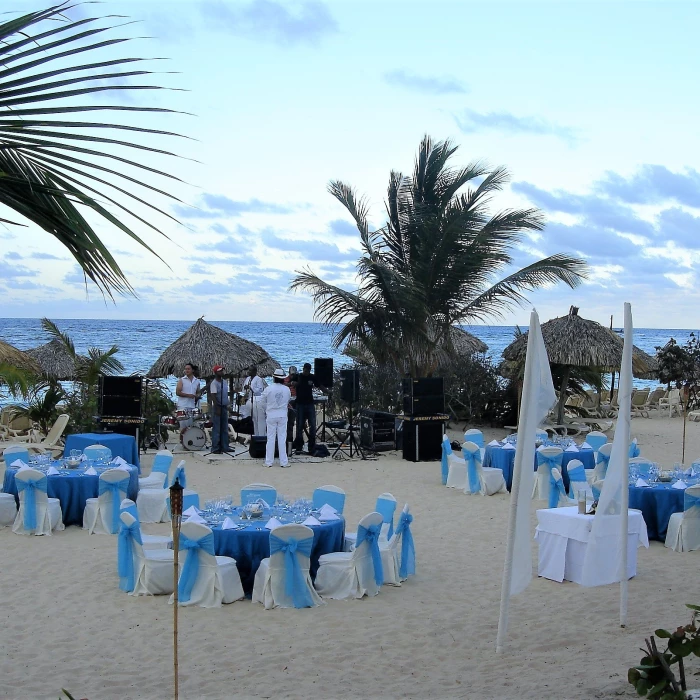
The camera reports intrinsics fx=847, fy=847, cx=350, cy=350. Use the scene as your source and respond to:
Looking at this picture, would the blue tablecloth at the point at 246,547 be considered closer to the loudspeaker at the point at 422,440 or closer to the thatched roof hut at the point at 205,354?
the loudspeaker at the point at 422,440

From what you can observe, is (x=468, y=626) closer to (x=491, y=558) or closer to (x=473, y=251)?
(x=491, y=558)

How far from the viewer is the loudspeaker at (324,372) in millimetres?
16311

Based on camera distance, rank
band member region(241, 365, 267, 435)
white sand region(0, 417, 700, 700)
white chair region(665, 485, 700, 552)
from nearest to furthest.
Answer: white sand region(0, 417, 700, 700), white chair region(665, 485, 700, 552), band member region(241, 365, 267, 435)

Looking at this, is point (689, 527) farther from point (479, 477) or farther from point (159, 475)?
point (159, 475)

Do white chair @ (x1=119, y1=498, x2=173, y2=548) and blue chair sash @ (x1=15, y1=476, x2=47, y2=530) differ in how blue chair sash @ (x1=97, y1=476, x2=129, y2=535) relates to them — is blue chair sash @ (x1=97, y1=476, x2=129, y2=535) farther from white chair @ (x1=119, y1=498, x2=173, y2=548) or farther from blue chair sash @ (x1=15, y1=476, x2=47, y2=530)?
white chair @ (x1=119, y1=498, x2=173, y2=548)

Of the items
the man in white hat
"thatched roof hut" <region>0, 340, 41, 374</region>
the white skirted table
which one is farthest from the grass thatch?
"thatched roof hut" <region>0, 340, 41, 374</region>

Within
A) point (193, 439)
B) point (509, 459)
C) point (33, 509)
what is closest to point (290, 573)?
point (33, 509)

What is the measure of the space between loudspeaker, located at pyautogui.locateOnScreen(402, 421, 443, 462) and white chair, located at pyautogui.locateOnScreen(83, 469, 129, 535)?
23.7 feet

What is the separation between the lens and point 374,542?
7.80 metres

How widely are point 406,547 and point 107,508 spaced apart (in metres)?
3.94

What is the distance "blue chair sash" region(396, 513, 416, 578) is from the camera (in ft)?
27.1

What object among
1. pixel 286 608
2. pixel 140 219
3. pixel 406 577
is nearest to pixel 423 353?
pixel 406 577

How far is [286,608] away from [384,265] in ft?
39.8

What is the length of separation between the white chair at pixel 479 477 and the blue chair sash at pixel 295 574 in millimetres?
5930
